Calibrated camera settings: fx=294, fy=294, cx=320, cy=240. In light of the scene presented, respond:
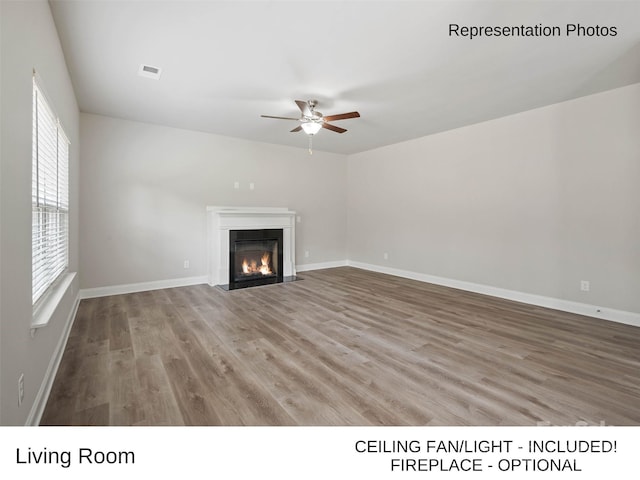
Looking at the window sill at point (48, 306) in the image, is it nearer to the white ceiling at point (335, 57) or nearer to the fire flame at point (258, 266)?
the white ceiling at point (335, 57)

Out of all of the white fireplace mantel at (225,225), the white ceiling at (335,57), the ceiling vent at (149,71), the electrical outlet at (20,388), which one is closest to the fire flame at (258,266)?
the white fireplace mantel at (225,225)

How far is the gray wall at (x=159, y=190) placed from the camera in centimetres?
420

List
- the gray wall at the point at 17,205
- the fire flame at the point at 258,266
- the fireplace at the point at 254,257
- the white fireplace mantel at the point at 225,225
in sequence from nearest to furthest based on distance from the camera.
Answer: the gray wall at the point at 17,205 < the white fireplace mantel at the point at 225,225 < the fireplace at the point at 254,257 < the fire flame at the point at 258,266

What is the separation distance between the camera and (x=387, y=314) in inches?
139

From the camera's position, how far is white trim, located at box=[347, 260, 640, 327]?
130 inches

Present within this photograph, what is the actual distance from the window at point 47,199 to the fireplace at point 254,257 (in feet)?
7.76

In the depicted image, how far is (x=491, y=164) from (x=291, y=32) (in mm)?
3514

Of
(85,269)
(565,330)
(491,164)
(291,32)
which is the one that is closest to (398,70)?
(291,32)

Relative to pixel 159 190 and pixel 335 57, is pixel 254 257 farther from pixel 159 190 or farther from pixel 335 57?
pixel 335 57

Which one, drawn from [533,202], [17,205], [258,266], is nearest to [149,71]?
[17,205]

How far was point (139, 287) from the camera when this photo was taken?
14.9ft

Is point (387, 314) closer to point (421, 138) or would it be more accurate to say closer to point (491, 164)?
point (491, 164)

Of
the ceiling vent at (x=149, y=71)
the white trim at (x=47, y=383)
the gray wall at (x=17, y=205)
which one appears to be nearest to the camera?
the gray wall at (x=17, y=205)

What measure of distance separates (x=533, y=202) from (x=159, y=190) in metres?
5.49
